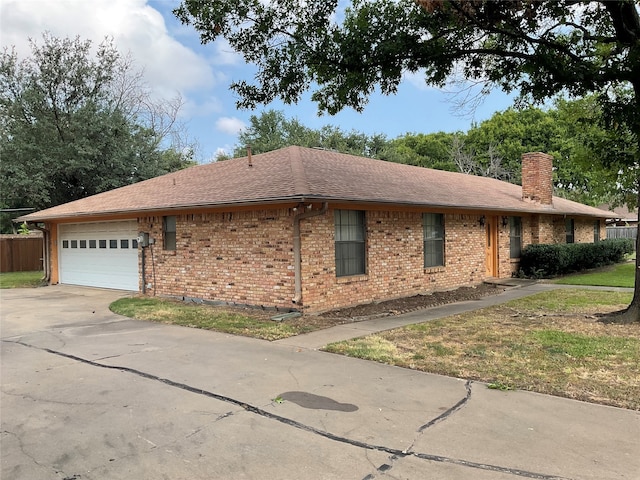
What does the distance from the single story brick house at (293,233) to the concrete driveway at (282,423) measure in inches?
142

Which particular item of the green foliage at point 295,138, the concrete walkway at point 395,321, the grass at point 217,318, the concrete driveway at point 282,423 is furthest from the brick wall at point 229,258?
the green foliage at point 295,138

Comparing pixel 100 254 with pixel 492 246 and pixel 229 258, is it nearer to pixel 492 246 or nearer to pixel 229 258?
pixel 229 258

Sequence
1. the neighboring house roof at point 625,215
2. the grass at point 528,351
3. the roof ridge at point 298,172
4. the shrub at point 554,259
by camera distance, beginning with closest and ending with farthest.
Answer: the grass at point 528,351 → the roof ridge at point 298,172 → the shrub at point 554,259 → the neighboring house roof at point 625,215

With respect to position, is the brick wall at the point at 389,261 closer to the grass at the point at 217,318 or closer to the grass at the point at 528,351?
the grass at the point at 217,318

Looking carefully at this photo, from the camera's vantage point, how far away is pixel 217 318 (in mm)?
9836

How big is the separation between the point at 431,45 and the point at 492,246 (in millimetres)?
9799

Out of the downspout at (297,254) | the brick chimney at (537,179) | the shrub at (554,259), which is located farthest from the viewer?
the brick chimney at (537,179)

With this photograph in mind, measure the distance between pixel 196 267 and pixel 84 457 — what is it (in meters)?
8.59

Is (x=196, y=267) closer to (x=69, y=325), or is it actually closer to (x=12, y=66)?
(x=69, y=325)

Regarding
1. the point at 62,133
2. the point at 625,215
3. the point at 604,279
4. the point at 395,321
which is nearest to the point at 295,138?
the point at 62,133

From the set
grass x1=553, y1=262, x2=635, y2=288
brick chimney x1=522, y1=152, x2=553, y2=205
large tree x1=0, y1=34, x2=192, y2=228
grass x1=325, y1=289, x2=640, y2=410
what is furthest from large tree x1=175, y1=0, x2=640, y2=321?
large tree x1=0, y1=34, x2=192, y2=228

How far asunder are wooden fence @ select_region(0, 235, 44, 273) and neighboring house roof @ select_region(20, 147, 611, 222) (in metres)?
7.71

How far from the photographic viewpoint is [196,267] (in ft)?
40.1

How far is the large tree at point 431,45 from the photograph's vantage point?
Answer: 812 centimetres
